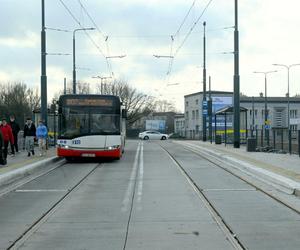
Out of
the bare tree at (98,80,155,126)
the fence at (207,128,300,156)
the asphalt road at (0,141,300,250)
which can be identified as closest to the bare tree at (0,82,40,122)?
the bare tree at (98,80,155,126)

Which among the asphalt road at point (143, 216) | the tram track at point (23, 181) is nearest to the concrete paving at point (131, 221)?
the asphalt road at point (143, 216)

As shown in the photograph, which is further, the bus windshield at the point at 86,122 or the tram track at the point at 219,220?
the bus windshield at the point at 86,122

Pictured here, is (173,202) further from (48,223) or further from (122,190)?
(48,223)

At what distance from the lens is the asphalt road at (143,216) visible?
6.52 meters

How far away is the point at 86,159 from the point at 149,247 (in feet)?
53.9

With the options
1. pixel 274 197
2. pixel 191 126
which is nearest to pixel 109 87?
pixel 191 126

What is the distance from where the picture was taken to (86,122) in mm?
19922

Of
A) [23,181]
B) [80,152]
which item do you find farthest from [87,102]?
[23,181]

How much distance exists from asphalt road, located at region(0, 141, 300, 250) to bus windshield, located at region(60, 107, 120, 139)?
6.09m

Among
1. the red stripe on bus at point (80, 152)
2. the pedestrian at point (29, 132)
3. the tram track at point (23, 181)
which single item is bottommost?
the tram track at point (23, 181)

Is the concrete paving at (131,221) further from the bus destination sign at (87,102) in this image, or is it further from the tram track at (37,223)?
the bus destination sign at (87,102)

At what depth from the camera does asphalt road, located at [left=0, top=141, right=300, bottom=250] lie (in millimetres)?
6523

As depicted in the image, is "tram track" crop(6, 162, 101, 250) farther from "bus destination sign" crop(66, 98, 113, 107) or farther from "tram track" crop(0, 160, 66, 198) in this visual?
"bus destination sign" crop(66, 98, 113, 107)

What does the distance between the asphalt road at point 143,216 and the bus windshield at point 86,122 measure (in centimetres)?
609
